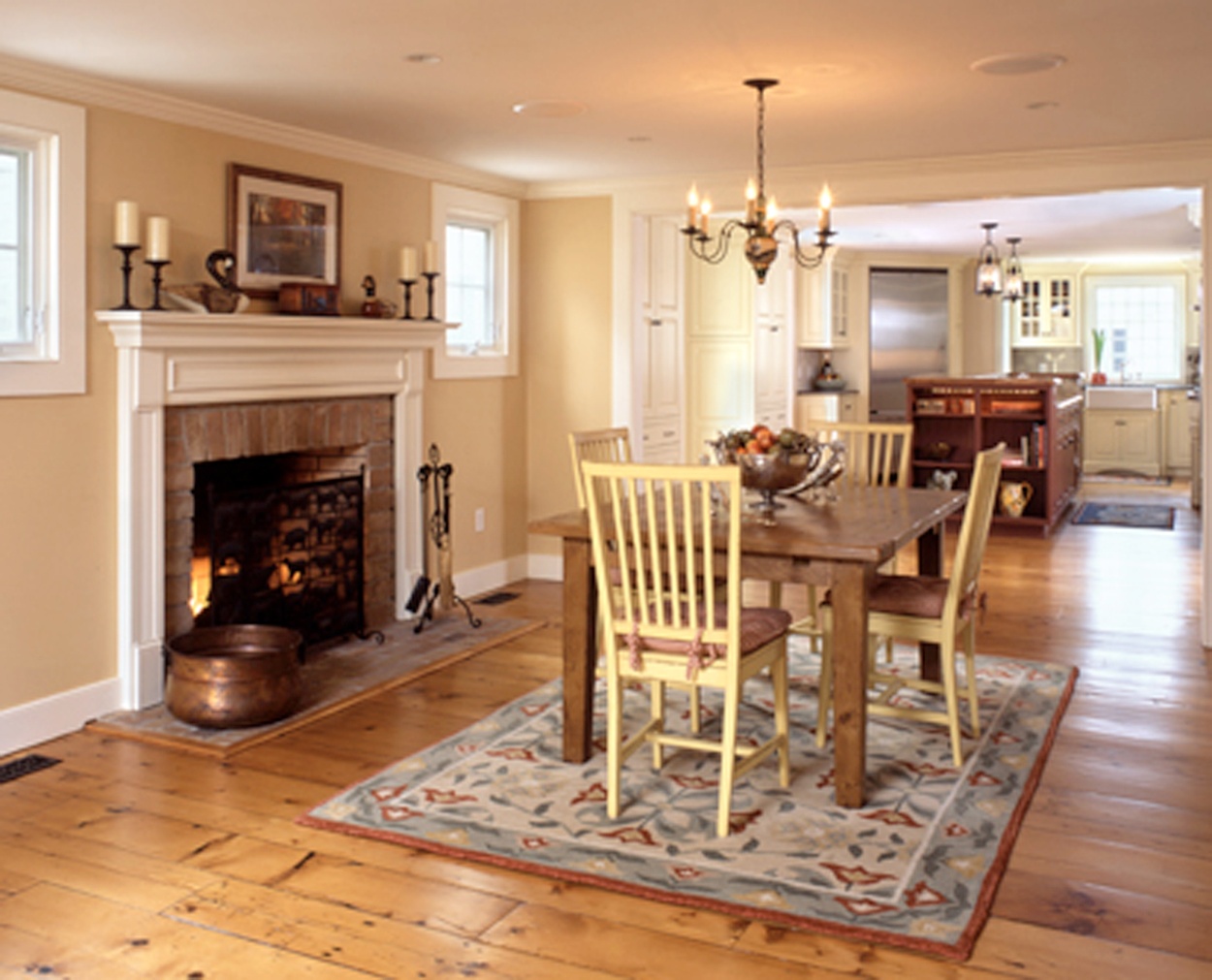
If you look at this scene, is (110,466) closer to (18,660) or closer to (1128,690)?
(18,660)

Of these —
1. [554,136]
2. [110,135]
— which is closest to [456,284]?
[554,136]

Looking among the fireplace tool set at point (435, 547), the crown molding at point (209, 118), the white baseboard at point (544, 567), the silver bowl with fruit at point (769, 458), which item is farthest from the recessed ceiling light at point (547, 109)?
the white baseboard at point (544, 567)

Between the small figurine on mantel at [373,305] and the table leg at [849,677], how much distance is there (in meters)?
2.90

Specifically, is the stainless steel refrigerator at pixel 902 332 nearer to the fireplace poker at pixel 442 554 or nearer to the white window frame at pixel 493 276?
the white window frame at pixel 493 276

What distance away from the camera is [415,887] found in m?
3.06

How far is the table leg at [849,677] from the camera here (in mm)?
3461

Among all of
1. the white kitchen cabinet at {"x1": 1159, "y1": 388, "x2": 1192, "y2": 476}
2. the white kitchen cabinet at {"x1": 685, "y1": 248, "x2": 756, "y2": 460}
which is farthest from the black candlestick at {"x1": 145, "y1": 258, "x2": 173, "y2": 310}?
the white kitchen cabinet at {"x1": 1159, "y1": 388, "x2": 1192, "y2": 476}

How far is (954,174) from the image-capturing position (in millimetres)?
5914

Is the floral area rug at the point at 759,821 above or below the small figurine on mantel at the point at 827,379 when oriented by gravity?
below

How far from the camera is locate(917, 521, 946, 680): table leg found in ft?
15.9

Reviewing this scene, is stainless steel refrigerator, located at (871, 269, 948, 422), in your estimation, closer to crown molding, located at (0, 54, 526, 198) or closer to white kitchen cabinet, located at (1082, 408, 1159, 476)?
white kitchen cabinet, located at (1082, 408, 1159, 476)

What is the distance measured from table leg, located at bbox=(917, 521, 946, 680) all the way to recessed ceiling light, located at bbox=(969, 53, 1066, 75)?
5.58ft

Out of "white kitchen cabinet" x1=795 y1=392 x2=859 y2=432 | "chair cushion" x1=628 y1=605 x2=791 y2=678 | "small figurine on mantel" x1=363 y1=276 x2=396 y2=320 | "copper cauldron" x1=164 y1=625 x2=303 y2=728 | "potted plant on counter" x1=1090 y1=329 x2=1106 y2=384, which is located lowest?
"copper cauldron" x1=164 y1=625 x2=303 y2=728

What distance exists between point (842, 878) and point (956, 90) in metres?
2.81
